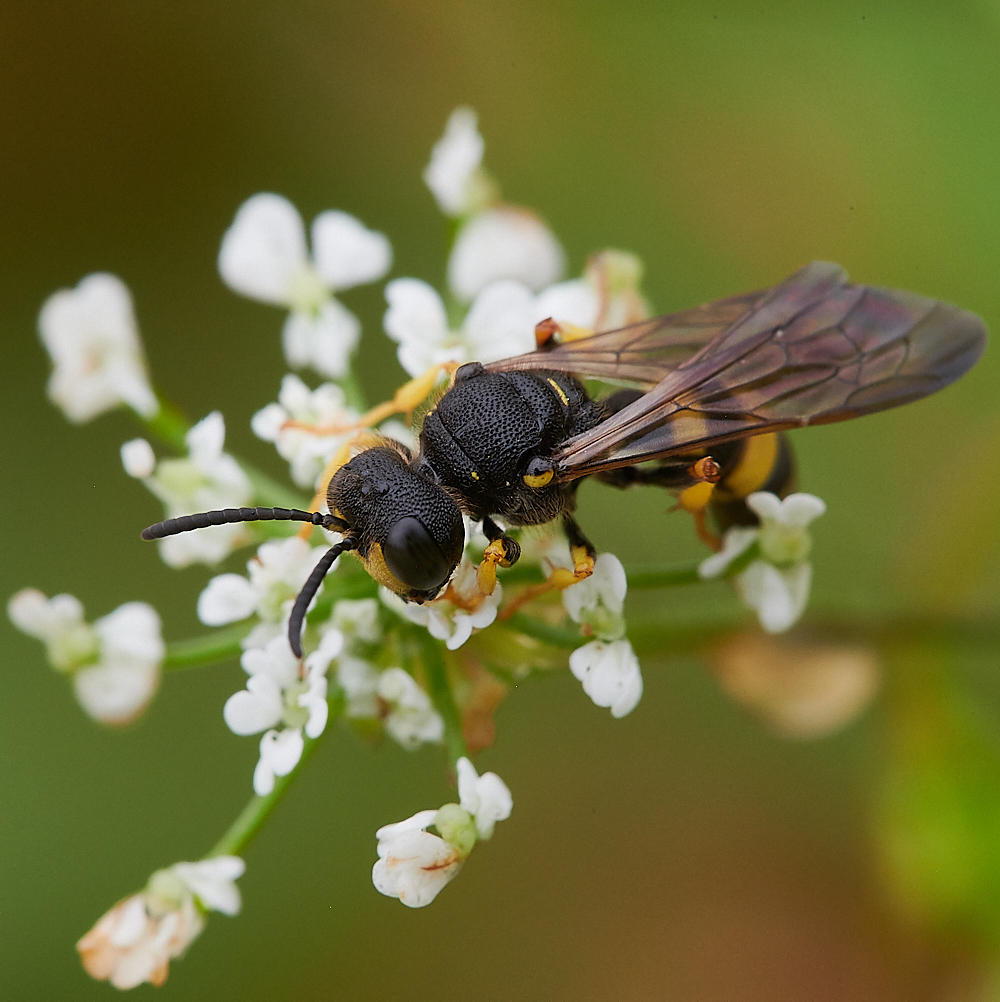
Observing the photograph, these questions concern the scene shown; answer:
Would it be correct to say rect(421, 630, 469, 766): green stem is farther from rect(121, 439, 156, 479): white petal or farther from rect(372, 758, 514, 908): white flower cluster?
rect(121, 439, 156, 479): white petal

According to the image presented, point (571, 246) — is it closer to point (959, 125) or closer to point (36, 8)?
point (959, 125)

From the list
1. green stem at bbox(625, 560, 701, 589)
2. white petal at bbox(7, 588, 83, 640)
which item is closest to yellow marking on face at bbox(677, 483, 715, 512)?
green stem at bbox(625, 560, 701, 589)

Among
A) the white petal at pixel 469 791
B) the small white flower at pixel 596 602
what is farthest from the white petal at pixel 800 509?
the white petal at pixel 469 791

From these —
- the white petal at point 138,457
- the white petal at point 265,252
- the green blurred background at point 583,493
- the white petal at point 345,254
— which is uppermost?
the white petal at point 265,252

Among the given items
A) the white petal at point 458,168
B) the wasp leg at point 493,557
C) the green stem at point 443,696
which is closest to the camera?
the wasp leg at point 493,557

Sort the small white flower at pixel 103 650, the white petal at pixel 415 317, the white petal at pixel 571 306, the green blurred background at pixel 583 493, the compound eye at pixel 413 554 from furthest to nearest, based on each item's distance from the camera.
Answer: the green blurred background at pixel 583 493 < the white petal at pixel 571 306 < the white petal at pixel 415 317 < the small white flower at pixel 103 650 < the compound eye at pixel 413 554

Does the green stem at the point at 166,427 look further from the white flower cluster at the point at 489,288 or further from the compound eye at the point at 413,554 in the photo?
the compound eye at the point at 413,554
